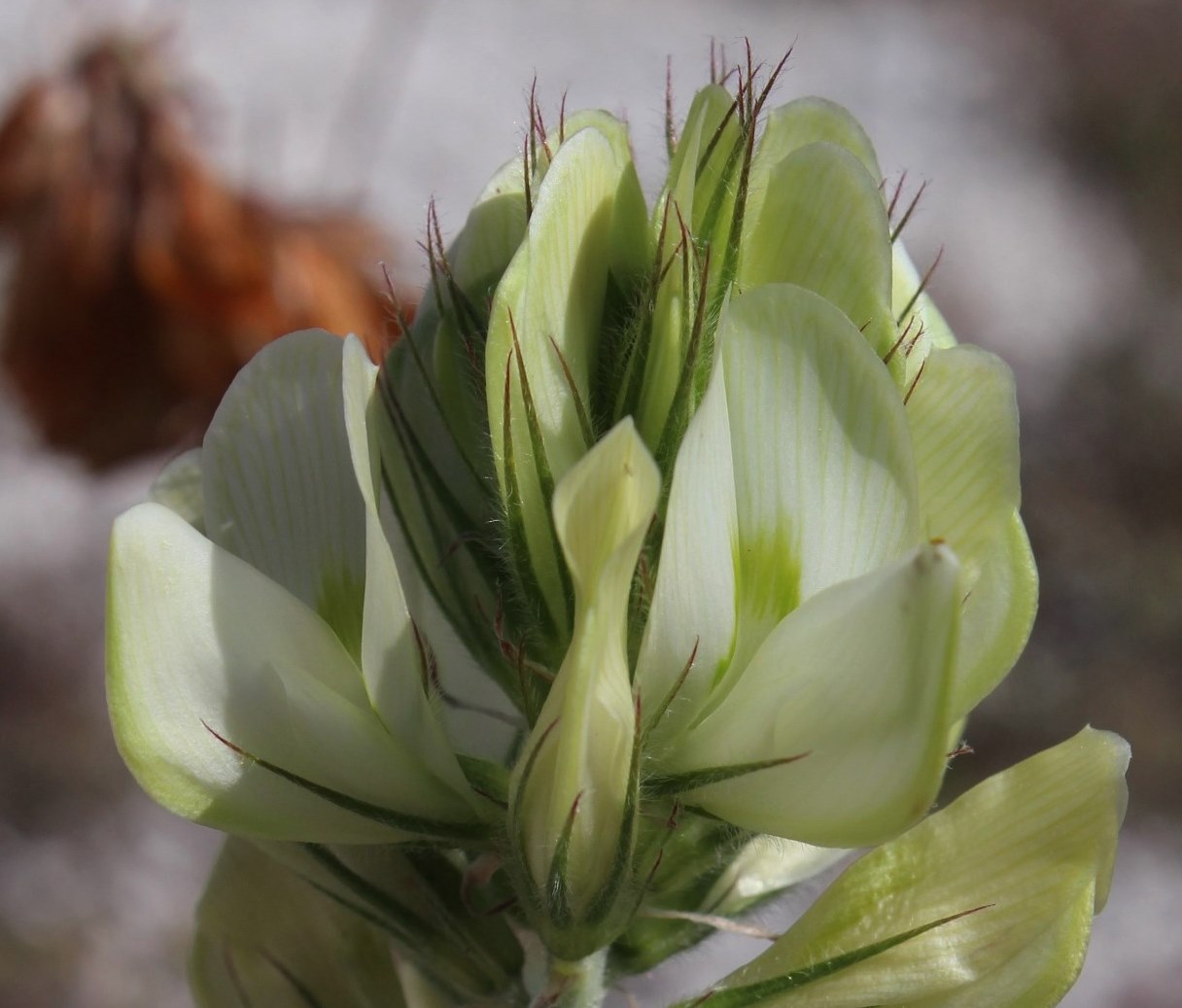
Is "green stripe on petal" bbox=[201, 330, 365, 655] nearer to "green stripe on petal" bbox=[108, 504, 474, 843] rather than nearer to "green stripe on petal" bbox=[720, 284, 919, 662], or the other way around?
"green stripe on petal" bbox=[108, 504, 474, 843]

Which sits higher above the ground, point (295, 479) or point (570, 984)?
point (295, 479)

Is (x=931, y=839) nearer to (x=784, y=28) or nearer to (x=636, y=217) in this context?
(x=636, y=217)

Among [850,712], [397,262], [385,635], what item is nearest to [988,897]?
[850,712]

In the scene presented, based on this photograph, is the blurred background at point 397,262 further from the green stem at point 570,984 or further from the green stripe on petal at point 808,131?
the green stem at point 570,984

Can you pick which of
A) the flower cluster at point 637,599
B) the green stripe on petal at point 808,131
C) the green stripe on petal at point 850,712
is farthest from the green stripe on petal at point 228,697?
the green stripe on petal at point 808,131

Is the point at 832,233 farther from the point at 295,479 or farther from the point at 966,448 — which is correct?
the point at 295,479

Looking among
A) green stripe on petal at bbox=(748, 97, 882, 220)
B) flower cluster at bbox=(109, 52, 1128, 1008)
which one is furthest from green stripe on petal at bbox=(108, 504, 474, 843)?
green stripe on petal at bbox=(748, 97, 882, 220)

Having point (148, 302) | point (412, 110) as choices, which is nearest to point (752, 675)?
point (148, 302)
